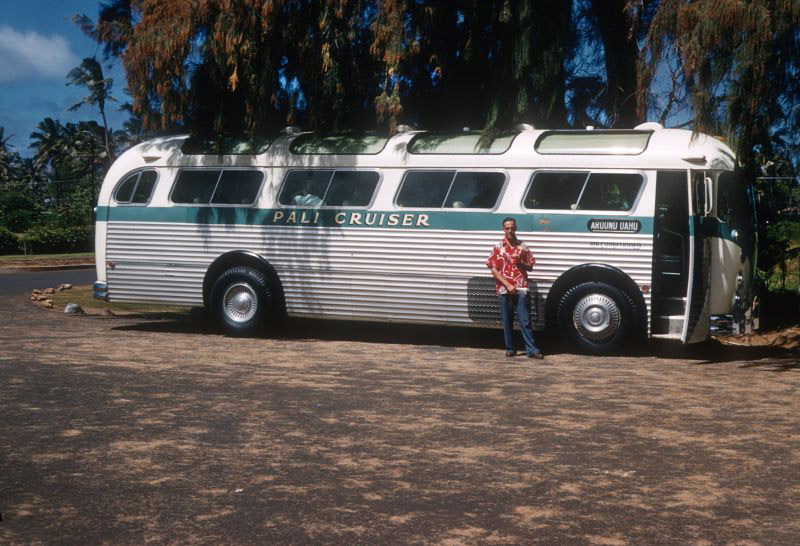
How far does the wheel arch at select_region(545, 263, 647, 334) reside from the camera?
41.0ft

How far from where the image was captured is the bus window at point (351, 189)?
1409 centimetres

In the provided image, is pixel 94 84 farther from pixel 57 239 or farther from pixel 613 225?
pixel 613 225

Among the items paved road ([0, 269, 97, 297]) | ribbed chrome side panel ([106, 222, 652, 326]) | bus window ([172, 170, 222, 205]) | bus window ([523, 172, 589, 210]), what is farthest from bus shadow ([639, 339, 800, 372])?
paved road ([0, 269, 97, 297])

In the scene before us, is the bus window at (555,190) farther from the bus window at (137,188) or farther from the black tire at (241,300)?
the bus window at (137,188)

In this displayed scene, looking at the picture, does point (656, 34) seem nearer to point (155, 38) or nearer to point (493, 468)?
point (155, 38)

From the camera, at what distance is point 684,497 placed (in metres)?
5.86

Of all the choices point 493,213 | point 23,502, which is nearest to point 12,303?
point 493,213

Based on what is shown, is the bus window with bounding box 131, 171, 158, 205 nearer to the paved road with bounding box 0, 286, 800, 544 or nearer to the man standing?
the paved road with bounding box 0, 286, 800, 544

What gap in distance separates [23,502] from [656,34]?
1007 centimetres

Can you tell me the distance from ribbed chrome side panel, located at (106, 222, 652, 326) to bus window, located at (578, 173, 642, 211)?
1.23 ft

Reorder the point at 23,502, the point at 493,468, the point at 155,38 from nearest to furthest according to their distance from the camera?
the point at 23,502 → the point at 493,468 → the point at 155,38

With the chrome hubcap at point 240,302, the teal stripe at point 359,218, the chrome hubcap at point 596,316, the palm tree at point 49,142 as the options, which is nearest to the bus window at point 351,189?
the teal stripe at point 359,218

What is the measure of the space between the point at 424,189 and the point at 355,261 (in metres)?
1.36

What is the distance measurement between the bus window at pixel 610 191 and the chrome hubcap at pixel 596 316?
3.60 feet
